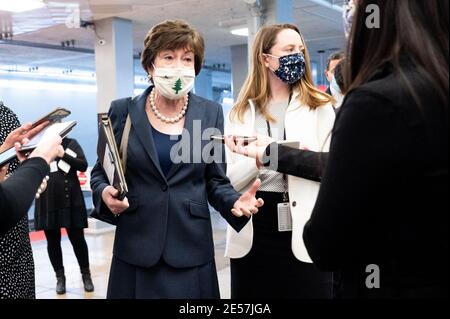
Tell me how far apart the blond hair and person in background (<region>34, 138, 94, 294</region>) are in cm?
Answer: 257

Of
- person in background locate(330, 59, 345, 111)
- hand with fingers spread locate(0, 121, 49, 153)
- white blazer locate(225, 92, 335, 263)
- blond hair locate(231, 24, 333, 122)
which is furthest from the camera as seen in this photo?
blond hair locate(231, 24, 333, 122)

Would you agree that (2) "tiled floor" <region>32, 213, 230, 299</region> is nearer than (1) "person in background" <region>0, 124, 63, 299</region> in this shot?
No

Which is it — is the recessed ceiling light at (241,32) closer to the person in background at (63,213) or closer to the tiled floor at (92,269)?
the tiled floor at (92,269)

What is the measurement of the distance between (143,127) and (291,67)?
858mm

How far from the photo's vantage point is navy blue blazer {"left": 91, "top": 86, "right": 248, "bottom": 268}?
1735 millimetres

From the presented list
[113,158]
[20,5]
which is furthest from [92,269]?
[113,158]

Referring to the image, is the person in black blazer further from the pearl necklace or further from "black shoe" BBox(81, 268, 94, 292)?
"black shoe" BBox(81, 268, 94, 292)

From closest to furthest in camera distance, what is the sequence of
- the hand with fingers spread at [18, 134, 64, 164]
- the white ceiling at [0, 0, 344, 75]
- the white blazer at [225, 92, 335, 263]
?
the hand with fingers spread at [18, 134, 64, 164] → the white blazer at [225, 92, 335, 263] → the white ceiling at [0, 0, 344, 75]

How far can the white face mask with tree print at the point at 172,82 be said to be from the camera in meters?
1.85

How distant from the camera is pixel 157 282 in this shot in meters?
1.72

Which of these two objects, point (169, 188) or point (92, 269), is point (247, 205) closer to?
point (169, 188)

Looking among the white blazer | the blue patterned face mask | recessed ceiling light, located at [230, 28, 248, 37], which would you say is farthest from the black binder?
recessed ceiling light, located at [230, 28, 248, 37]

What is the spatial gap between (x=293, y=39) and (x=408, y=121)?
159cm
